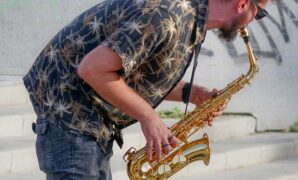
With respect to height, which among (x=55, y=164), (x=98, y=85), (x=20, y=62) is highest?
(x=20, y=62)

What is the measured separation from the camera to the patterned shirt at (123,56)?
3.31 m

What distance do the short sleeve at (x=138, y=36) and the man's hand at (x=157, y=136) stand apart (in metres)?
0.22

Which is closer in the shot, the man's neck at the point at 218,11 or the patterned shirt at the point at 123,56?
the patterned shirt at the point at 123,56

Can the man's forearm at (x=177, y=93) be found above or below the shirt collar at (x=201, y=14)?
below

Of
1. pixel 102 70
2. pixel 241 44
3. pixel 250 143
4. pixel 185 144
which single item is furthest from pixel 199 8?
pixel 241 44

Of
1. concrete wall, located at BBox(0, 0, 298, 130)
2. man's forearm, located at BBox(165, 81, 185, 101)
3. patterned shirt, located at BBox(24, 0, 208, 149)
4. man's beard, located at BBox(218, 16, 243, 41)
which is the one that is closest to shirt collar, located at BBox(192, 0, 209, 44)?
patterned shirt, located at BBox(24, 0, 208, 149)

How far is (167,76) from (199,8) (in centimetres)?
30

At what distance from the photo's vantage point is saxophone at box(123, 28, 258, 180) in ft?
12.5

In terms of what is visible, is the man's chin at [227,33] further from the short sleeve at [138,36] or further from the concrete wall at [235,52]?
the concrete wall at [235,52]

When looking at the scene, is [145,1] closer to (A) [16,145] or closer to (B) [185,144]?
(B) [185,144]

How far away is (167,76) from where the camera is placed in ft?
11.5

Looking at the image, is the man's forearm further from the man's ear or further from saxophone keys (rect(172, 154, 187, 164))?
the man's ear

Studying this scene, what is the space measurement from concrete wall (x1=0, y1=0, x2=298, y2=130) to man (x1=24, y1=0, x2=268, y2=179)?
431 centimetres

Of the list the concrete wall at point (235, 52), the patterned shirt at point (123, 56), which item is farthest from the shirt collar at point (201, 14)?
the concrete wall at point (235, 52)
